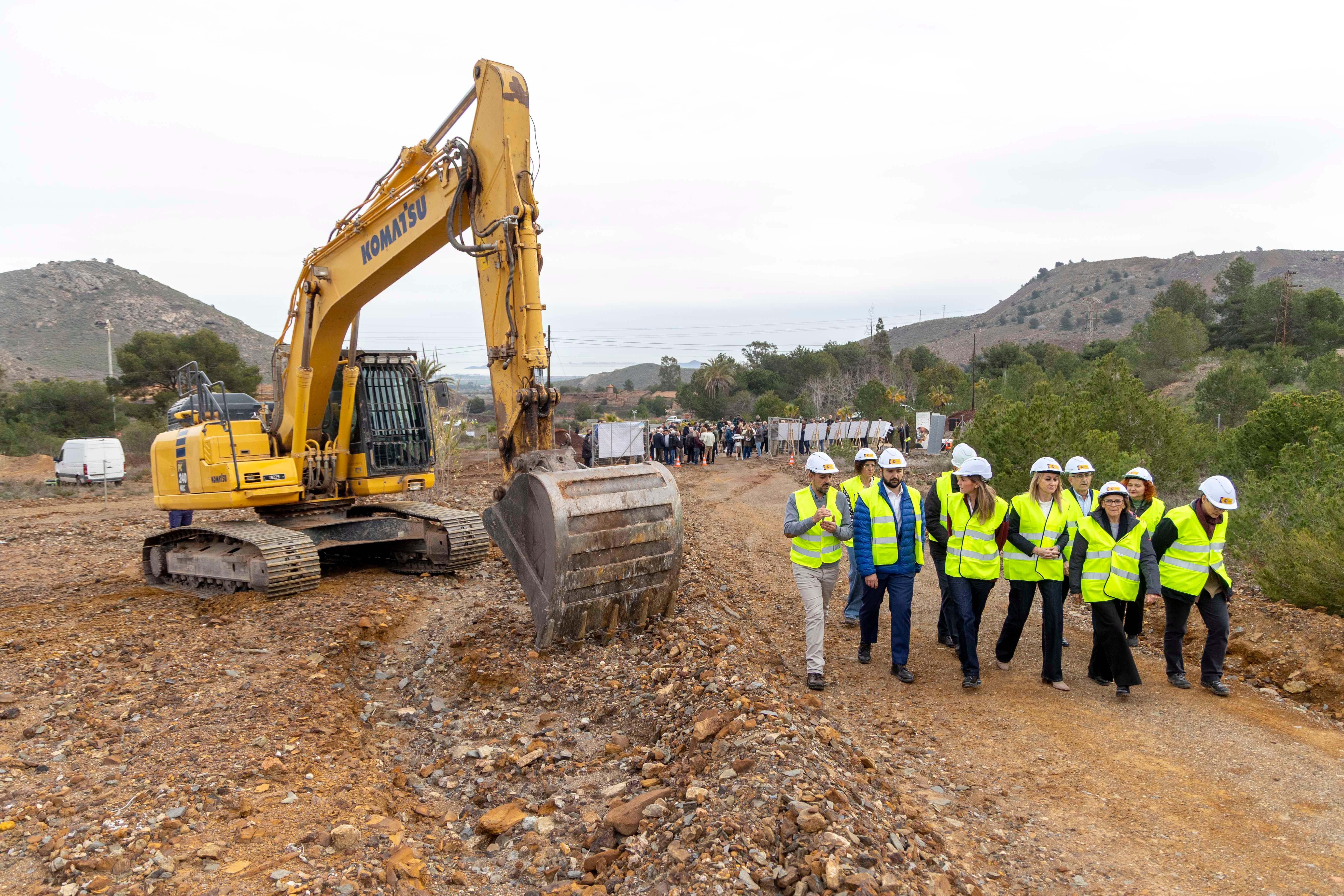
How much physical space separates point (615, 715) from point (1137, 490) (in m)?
4.84

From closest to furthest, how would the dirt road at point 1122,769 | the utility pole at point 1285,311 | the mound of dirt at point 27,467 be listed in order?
the dirt road at point 1122,769 → the mound of dirt at point 27,467 → the utility pole at point 1285,311

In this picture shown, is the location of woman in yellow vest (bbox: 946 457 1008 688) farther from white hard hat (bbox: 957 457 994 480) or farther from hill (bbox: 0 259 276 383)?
hill (bbox: 0 259 276 383)

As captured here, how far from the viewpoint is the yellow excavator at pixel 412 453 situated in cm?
608

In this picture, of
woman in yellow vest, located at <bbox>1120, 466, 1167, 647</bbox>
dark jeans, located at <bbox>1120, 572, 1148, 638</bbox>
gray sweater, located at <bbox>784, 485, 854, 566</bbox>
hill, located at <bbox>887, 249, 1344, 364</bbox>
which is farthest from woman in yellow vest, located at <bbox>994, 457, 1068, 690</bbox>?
hill, located at <bbox>887, 249, 1344, 364</bbox>

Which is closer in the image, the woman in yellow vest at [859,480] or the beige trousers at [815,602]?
the beige trousers at [815,602]

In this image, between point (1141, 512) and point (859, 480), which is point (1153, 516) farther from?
point (859, 480)

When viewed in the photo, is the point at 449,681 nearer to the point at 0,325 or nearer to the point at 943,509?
the point at 943,509

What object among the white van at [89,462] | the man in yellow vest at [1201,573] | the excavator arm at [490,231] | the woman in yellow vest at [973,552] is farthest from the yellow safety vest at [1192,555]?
the white van at [89,462]

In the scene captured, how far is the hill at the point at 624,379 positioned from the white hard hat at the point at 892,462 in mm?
Result: 116202

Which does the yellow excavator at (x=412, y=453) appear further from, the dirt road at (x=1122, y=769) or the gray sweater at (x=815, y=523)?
the dirt road at (x=1122, y=769)

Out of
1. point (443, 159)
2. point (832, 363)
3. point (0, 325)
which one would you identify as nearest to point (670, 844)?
point (443, 159)

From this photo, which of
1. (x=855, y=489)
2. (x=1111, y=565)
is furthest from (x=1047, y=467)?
(x=855, y=489)

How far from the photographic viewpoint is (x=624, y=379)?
174 m

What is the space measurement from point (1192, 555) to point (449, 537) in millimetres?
7470
